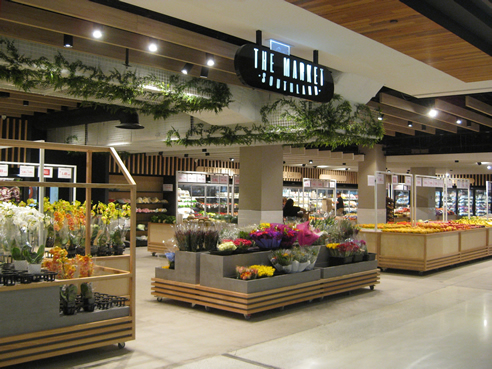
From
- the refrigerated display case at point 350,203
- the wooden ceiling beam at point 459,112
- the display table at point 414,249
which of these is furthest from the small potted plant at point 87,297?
the refrigerated display case at point 350,203

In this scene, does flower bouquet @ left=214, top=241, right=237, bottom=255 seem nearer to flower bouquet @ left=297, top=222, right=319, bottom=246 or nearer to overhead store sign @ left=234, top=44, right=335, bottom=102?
flower bouquet @ left=297, top=222, right=319, bottom=246

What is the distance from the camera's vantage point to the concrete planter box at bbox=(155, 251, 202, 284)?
21.7ft

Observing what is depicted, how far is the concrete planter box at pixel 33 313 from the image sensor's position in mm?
3947

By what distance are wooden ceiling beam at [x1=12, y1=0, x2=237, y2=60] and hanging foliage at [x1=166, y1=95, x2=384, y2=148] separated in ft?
7.02

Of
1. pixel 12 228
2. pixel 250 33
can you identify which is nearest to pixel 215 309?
pixel 12 228

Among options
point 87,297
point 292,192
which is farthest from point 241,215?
point 292,192

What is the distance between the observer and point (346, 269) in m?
7.79

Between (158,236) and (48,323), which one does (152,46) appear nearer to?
(48,323)

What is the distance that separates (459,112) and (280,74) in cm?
796

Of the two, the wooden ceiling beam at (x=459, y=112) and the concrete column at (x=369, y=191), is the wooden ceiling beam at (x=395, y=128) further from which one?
the wooden ceiling beam at (x=459, y=112)

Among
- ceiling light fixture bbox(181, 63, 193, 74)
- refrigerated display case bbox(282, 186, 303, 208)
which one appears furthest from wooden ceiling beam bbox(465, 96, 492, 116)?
refrigerated display case bbox(282, 186, 303, 208)

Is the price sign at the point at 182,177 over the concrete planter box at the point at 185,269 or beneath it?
over

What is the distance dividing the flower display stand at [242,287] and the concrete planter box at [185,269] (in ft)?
0.09

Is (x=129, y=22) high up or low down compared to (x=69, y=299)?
up
